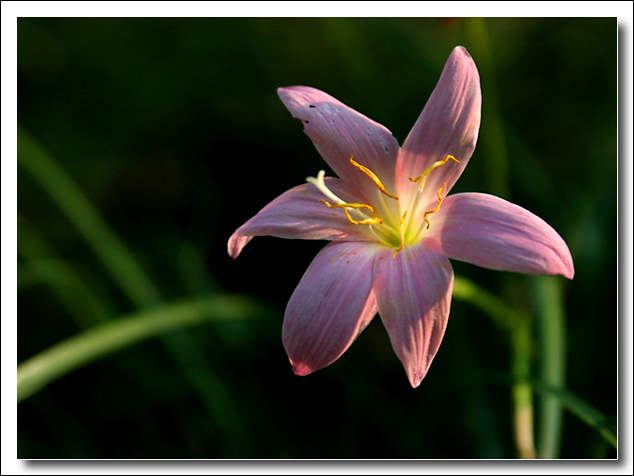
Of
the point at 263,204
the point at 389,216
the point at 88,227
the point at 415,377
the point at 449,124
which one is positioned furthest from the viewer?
the point at 263,204

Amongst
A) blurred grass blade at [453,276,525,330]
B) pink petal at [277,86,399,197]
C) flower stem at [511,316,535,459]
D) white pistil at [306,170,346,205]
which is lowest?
flower stem at [511,316,535,459]

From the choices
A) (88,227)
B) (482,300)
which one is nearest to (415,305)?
(482,300)

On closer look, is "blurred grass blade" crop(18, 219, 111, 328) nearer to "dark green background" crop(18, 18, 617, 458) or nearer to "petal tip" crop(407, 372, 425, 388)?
"dark green background" crop(18, 18, 617, 458)

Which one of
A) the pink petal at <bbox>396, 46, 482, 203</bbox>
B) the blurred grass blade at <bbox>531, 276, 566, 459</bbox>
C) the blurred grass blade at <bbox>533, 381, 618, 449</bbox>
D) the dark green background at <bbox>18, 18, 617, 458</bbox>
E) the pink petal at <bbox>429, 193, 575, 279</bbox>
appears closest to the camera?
the pink petal at <bbox>429, 193, 575, 279</bbox>

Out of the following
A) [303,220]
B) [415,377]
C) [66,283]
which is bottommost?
[415,377]

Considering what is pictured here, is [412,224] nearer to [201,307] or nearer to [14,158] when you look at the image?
[201,307]

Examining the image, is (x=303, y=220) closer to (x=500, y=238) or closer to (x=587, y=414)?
(x=500, y=238)

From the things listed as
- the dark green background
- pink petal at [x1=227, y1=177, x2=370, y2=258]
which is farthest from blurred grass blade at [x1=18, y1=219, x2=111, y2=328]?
pink petal at [x1=227, y1=177, x2=370, y2=258]
